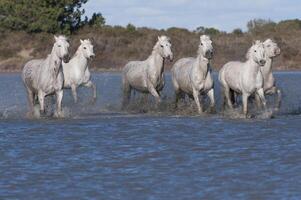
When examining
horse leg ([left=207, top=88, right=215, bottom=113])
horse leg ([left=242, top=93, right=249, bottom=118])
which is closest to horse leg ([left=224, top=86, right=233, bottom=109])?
horse leg ([left=207, top=88, right=215, bottom=113])

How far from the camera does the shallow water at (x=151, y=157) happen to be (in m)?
12.3

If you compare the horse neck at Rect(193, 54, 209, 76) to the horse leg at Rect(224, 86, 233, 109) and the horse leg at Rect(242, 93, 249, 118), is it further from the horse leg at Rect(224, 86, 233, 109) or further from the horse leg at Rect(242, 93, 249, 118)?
the horse leg at Rect(242, 93, 249, 118)

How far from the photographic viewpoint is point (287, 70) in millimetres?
63062

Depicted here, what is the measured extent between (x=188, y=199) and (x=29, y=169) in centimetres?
319

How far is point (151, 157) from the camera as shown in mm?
15180

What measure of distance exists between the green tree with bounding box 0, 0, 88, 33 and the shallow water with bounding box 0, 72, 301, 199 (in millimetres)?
46489

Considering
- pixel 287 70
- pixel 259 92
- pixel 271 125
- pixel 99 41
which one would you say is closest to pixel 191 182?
pixel 271 125

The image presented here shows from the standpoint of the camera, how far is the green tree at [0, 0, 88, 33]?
6906 centimetres

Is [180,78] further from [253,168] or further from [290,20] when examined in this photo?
[290,20]

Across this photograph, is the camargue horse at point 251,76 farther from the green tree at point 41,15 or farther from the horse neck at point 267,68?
the green tree at point 41,15

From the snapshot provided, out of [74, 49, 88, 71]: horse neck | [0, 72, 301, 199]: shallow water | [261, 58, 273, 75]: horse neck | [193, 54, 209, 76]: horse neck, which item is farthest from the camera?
[74, 49, 88, 71]: horse neck

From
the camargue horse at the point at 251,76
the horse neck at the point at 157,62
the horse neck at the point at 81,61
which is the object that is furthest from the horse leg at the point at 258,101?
the horse neck at the point at 81,61

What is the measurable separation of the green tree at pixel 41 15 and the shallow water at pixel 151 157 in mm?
46489

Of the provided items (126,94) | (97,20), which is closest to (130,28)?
(97,20)
